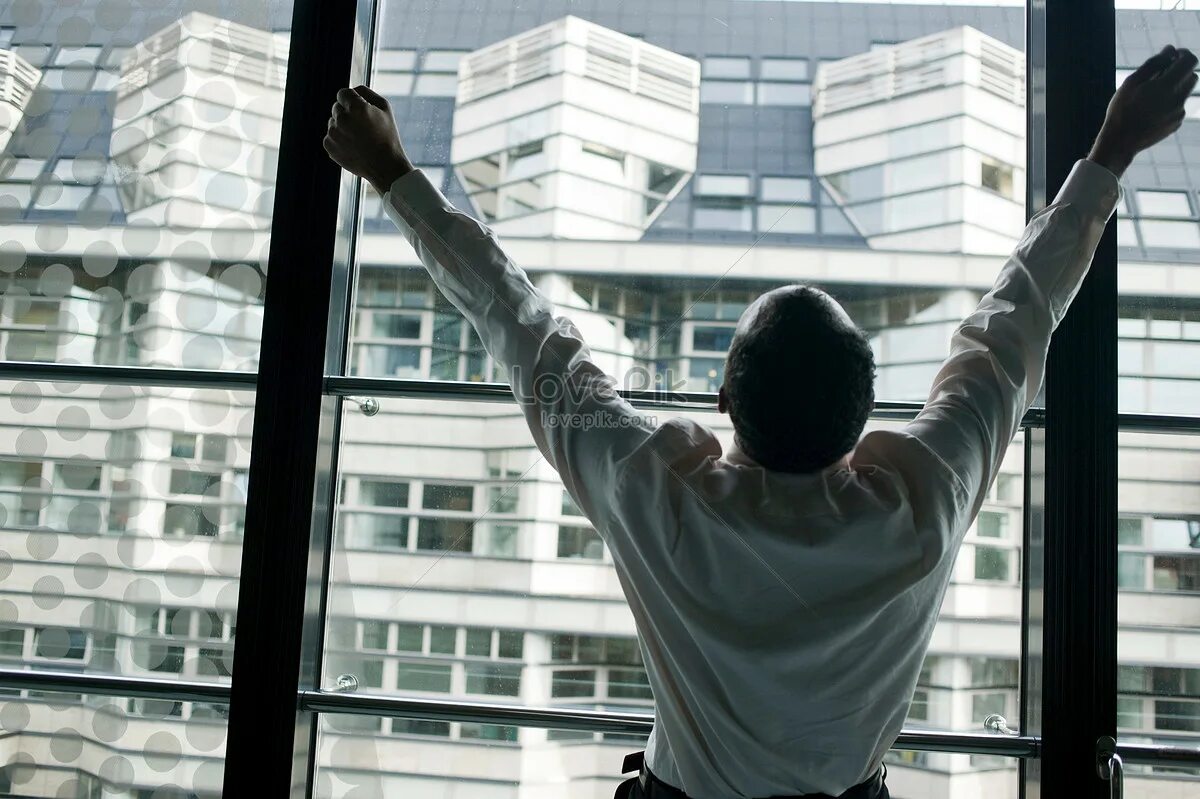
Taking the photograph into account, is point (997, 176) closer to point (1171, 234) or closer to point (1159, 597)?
point (1171, 234)

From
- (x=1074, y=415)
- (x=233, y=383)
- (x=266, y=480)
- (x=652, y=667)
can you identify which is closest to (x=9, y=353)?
(x=233, y=383)

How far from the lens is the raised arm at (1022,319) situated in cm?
95

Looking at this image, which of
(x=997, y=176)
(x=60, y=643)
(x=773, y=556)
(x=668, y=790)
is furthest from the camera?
(x=60, y=643)

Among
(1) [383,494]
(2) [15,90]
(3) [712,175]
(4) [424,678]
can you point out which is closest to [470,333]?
(1) [383,494]

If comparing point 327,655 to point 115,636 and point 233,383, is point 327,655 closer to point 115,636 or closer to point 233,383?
point 115,636

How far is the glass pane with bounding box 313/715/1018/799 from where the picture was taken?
1.57 meters

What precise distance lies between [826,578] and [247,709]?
1.11 meters

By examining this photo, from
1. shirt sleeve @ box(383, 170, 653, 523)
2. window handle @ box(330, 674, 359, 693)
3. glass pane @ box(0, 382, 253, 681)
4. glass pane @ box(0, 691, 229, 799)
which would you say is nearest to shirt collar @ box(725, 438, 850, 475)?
shirt sleeve @ box(383, 170, 653, 523)

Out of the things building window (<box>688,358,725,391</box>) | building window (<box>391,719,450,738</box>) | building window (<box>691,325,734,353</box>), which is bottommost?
building window (<box>391,719,450,738</box>)

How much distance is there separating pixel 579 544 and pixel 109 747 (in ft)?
3.36

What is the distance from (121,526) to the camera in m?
1.67

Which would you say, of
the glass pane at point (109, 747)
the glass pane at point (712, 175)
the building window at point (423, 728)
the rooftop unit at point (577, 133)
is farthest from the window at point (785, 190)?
the glass pane at point (109, 747)

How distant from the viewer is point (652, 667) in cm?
99

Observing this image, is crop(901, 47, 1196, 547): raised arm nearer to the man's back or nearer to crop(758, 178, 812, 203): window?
the man's back
